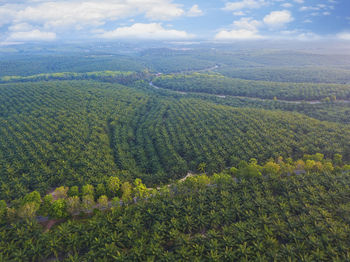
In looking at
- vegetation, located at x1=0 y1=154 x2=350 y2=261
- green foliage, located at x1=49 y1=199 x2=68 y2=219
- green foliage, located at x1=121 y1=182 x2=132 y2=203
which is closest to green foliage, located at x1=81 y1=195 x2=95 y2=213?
vegetation, located at x1=0 y1=154 x2=350 y2=261

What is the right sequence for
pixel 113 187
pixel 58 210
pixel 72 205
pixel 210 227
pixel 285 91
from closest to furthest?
pixel 210 227
pixel 58 210
pixel 72 205
pixel 113 187
pixel 285 91

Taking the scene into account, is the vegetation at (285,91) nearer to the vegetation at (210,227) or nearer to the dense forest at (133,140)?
the dense forest at (133,140)

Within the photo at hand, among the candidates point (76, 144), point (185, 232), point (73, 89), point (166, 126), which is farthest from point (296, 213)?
point (73, 89)

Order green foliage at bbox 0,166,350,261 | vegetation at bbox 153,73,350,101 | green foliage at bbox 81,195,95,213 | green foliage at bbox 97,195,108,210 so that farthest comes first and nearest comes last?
vegetation at bbox 153,73,350,101 < green foliage at bbox 97,195,108,210 < green foliage at bbox 81,195,95,213 < green foliage at bbox 0,166,350,261

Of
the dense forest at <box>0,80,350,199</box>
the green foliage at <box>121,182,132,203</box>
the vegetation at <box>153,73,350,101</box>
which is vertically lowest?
the green foliage at <box>121,182,132,203</box>

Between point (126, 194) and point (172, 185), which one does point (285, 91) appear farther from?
point (126, 194)

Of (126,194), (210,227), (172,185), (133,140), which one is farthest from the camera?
(133,140)

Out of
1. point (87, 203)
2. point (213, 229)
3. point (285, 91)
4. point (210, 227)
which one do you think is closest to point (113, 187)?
point (87, 203)

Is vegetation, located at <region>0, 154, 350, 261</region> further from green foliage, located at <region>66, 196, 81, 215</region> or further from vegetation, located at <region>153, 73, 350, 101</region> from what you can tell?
vegetation, located at <region>153, 73, 350, 101</region>

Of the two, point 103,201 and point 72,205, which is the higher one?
point 72,205
